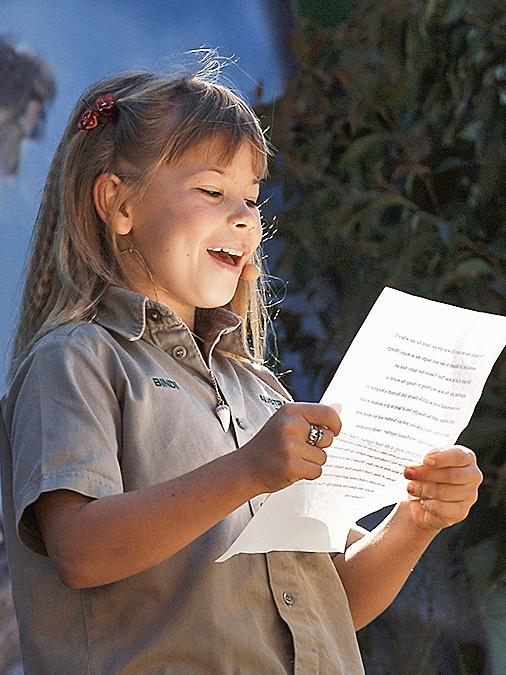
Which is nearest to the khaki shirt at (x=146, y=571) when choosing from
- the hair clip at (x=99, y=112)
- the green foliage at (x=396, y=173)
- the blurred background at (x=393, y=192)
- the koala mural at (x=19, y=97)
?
the hair clip at (x=99, y=112)

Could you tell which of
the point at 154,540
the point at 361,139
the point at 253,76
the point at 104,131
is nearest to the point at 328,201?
the point at 361,139

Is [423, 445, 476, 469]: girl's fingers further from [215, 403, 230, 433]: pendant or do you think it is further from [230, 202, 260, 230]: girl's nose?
[230, 202, 260, 230]: girl's nose

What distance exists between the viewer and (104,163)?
1463 millimetres

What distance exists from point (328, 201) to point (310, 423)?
58.6 inches

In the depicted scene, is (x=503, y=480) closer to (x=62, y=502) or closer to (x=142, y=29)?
(x=142, y=29)

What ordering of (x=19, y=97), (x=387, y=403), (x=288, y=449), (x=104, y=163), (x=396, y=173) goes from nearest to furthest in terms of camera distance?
(x=288, y=449)
(x=387, y=403)
(x=104, y=163)
(x=19, y=97)
(x=396, y=173)

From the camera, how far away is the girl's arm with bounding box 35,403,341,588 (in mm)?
1142

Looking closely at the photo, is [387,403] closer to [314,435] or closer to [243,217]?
[314,435]

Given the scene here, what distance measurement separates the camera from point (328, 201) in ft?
8.53

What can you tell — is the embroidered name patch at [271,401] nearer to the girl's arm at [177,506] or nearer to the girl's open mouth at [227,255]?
the girl's open mouth at [227,255]

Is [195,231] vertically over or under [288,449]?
over

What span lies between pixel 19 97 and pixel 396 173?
0.77 m

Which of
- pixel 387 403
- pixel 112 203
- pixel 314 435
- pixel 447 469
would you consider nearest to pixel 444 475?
pixel 447 469

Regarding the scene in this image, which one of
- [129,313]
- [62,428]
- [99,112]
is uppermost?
[99,112]
